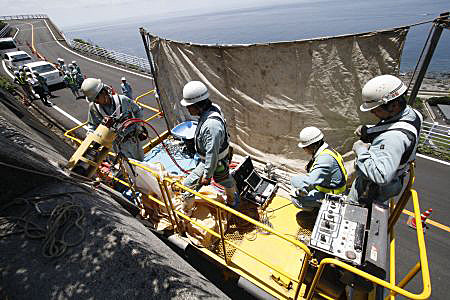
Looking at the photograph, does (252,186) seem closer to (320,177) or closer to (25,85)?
(320,177)

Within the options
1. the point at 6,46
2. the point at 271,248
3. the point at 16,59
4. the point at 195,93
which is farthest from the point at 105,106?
the point at 6,46

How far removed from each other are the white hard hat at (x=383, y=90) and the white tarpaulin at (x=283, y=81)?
1455 mm

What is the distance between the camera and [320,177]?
3498mm

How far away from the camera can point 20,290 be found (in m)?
2.06

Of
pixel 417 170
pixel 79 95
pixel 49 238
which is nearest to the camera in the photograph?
pixel 49 238

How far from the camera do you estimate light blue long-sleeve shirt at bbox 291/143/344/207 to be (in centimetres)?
347

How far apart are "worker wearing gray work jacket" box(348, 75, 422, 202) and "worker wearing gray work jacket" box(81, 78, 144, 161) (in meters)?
4.64

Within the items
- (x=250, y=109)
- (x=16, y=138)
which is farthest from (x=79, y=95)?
(x=250, y=109)

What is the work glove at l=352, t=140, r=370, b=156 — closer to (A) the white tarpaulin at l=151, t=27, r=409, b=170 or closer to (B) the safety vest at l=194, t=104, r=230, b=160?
(A) the white tarpaulin at l=151, t=27, r=409, b=170

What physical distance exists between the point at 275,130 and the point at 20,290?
17.0 feet

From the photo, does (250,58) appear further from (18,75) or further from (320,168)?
(18,75)

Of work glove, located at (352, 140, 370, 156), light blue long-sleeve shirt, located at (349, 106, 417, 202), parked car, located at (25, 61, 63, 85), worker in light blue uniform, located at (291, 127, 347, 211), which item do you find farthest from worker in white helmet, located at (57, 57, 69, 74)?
light blue long-sleeve shirt, located at (349, 106, 417, 202)

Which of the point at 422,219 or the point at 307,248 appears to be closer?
the point at 307,248

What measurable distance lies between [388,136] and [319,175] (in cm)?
110
